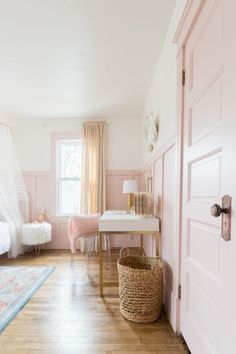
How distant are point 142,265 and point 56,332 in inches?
37.7

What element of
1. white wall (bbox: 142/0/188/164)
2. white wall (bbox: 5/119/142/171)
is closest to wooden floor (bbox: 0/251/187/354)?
white wall (bbox: 142/0/188/164)

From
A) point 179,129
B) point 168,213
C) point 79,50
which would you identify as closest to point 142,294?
point 168,213

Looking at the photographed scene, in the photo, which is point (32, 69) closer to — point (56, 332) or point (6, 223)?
point (6, 223)

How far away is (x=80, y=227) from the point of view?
10.1 feet

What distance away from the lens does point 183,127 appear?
61.6 inches

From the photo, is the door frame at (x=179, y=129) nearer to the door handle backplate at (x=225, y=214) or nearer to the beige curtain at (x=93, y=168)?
the door handle backplate at (x=225, y=214)

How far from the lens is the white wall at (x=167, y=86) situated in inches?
70.4

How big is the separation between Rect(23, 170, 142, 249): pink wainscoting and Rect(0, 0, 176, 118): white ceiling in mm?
1286

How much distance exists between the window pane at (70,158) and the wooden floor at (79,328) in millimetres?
2194

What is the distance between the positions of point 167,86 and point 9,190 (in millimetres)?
2901

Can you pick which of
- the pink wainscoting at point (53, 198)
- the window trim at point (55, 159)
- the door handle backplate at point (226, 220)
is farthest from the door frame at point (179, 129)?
the window trim at point (55, 159)

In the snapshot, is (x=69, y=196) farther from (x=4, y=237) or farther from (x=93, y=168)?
(x=4, y=237)

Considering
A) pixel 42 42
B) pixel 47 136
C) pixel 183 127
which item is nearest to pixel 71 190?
pixel 47 136

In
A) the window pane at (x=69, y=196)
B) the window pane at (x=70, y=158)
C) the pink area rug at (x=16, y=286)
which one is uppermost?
the window pane at (x=70, y=158)
